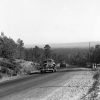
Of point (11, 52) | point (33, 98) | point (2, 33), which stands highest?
point (2, 33)

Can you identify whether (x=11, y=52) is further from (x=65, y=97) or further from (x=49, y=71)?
(x=65, y=97)

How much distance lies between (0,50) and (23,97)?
37.8 metres

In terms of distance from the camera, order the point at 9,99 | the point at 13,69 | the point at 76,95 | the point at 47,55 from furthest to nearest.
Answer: the point at 47,55 < the point at 13,69 < the point at 76,95 < the point at 9,99

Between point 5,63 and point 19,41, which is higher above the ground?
point 19,41

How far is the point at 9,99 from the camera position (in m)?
14.0

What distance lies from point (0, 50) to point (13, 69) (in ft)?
45.3

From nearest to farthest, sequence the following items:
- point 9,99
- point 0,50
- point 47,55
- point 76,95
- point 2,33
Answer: point 9,99 → point 76,95 → point 0,50 → point 2,33 → point 47,55

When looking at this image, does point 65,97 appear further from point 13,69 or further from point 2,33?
point 2,33

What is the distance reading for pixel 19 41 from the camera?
10362 centimetres

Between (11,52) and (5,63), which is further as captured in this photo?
(11,52)

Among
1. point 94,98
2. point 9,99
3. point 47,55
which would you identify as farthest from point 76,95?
point 47,55

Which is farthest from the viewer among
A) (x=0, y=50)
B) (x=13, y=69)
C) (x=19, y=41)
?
(x=19, y=41)

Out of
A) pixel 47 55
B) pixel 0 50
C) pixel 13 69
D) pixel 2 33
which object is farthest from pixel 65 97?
pixel 47 55

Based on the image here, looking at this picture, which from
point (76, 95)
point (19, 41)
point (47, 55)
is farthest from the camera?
point (47, 55)
